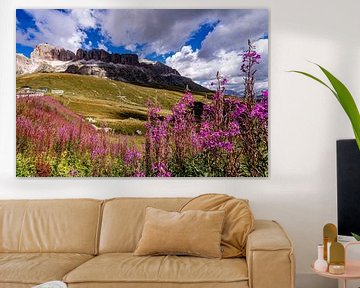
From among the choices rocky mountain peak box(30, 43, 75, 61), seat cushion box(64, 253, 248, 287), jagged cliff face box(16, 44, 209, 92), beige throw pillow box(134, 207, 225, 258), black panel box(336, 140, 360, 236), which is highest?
rocky mountain peak box(30, 43, 75, 61)

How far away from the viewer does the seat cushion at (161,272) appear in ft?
11.2

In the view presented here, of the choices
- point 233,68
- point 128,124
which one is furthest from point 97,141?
point 233,68

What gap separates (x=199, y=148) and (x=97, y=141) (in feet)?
2.59

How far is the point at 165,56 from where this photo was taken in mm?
4594

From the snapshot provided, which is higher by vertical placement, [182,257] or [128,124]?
[128,124]

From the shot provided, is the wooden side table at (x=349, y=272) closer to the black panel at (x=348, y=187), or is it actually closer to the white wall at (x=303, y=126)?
the black panel at (x=348, y=187)

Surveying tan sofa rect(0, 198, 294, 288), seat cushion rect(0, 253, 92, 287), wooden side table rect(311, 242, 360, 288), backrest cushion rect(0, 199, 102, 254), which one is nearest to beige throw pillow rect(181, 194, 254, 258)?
tan sofa rect(0, 198, 294, 288)

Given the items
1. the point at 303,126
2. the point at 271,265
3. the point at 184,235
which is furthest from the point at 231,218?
the point at 303,126

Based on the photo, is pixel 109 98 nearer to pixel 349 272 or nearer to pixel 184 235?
pixel 184 235

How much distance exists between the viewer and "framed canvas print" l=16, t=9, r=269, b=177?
4539mm

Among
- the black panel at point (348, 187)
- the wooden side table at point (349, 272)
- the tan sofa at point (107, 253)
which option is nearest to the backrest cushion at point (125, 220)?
the tan sofa at point (107, 253)

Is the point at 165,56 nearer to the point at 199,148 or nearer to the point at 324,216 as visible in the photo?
the point at 199,148

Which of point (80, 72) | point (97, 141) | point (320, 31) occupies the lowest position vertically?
point (97, 141)

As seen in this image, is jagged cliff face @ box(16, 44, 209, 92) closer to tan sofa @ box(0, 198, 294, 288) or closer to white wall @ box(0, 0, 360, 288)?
white wall @ box(0, 0, 360, 288)
